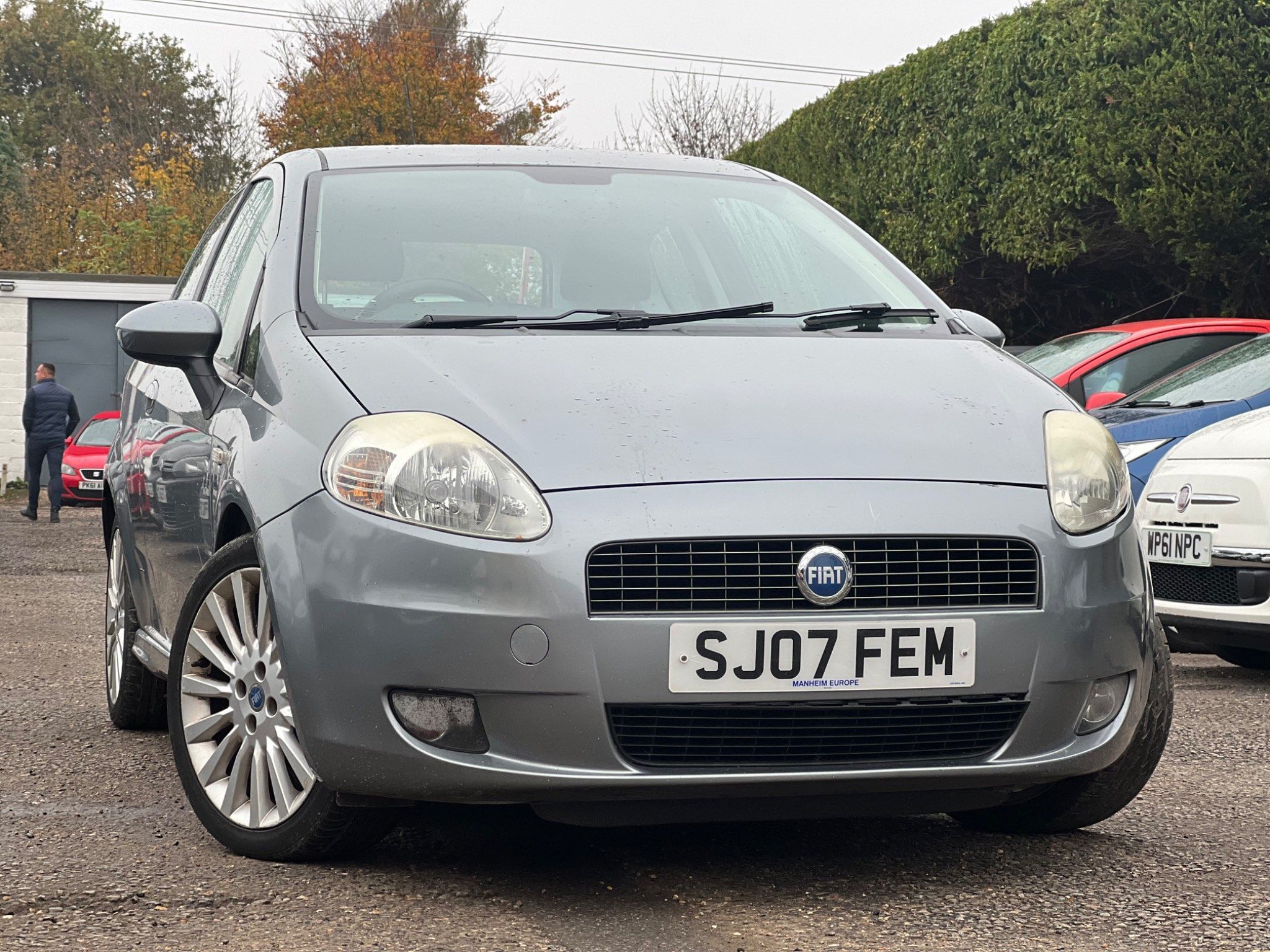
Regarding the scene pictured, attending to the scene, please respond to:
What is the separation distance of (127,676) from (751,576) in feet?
8.85

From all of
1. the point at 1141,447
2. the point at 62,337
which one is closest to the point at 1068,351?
the point at 1141,447

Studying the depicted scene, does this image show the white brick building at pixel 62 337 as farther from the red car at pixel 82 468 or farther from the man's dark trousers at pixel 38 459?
the man's dark trousers at pixel 38 459

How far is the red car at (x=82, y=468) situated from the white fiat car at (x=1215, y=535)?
1632 cm

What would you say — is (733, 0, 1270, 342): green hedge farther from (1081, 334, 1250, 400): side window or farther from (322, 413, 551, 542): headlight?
(322, 413, 551, 542): headlight

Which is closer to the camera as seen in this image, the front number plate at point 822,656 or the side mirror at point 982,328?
the front number plate at point 822,656

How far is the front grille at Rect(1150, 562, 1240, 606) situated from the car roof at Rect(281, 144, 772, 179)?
2489 millimetres

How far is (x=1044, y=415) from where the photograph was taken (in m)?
3.47

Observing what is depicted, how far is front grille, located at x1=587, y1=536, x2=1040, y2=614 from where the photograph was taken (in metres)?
2.99

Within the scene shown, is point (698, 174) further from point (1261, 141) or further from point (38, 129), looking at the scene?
point (38, 129)

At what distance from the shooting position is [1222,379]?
8.40 m

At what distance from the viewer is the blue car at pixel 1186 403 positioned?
788 cm

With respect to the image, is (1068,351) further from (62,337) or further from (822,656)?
(62,337)

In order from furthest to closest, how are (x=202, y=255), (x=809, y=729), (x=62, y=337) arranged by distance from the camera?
(x=62, y=337) → (x=202, y=255) → (x=809, y=729)

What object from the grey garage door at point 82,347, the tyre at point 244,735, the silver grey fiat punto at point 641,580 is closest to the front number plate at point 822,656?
the silver grey fiat punto at point 641,580
